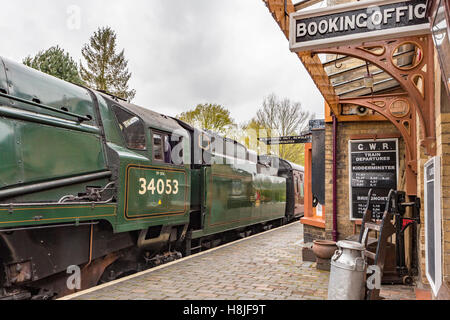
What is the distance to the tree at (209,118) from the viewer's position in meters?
28.5

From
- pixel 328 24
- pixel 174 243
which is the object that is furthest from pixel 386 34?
pixel 174 243

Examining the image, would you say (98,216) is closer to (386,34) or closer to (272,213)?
(386,34)

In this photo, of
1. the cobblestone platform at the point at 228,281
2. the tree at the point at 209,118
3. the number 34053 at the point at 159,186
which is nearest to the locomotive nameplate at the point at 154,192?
the number 34053 at the point at 159,186

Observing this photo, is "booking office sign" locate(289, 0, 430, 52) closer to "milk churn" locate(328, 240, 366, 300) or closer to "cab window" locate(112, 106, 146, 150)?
"milk churn" locate(328, 240, 366, 300)

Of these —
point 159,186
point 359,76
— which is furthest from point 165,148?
point 359,76

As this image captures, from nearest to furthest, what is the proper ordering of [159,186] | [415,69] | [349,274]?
[349,274] < [415,69] < [159,186]

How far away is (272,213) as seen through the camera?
43.7ft

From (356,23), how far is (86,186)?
3988 millimetres

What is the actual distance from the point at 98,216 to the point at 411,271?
182 inches

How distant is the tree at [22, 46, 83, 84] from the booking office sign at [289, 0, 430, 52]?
18.8 m

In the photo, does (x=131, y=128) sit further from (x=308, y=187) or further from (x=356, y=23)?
(x=308, y=187)

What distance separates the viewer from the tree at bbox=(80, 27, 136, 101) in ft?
94.6

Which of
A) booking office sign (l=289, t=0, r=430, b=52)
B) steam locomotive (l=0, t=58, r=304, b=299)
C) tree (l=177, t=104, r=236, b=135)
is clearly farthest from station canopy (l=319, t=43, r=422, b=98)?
tree (l=177, t=104, r=236, b=135)

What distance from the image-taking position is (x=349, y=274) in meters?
3.60
